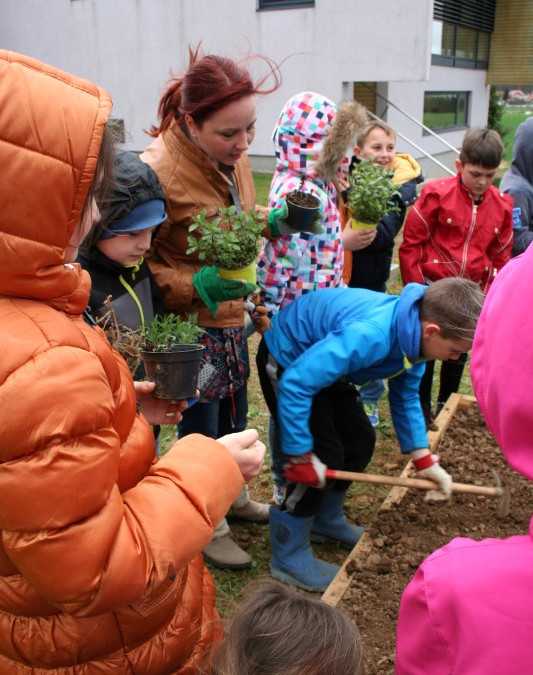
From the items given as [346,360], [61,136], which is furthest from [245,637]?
[346,360]

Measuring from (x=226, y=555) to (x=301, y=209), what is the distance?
1640 mm

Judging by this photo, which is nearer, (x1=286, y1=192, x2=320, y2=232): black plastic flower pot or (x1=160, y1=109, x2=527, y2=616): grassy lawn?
(x1=286, y1=192, x2=320, y2=232): black plastic flower pot

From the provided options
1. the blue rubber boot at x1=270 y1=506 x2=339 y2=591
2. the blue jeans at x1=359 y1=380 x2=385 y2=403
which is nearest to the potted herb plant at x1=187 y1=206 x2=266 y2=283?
the blue rubber boot at x1=270 y1=506 x2=339 y2=591

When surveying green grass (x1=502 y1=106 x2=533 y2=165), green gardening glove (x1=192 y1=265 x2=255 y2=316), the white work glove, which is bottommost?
green grass (x1=502 y1=106 x2=533 y2=165)

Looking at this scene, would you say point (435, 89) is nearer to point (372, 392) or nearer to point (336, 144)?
point (372, 392)

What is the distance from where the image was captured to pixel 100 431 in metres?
1.08

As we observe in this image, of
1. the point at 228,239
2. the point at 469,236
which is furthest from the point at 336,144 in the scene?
the point at 469,236

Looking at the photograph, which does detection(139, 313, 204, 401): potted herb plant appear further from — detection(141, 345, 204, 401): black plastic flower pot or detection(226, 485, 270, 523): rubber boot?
detection(226, 485, 270, 523): rubber boot

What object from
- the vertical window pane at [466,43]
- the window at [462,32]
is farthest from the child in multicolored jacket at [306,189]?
the vertical window pane at [466,43]

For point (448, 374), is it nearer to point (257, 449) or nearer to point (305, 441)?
point (305, 441)

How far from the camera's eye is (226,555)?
3068mm

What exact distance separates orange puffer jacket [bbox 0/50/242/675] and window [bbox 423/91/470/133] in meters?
16.5

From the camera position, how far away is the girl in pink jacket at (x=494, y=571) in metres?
0.95

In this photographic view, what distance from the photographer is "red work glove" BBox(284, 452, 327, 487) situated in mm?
2754
